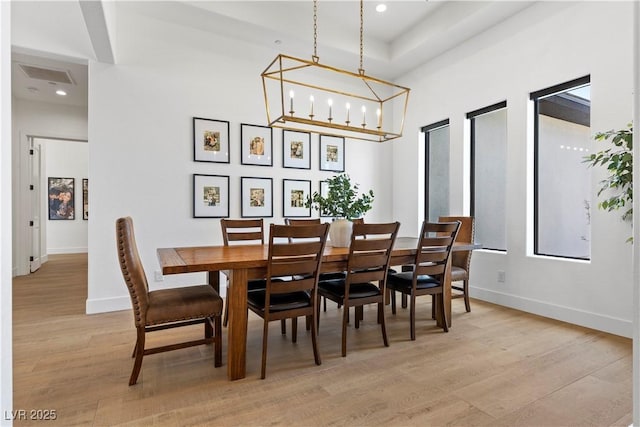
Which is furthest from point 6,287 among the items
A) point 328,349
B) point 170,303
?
point 328,349

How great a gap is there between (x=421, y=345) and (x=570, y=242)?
204 centimetres

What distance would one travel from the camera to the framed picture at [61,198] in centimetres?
842

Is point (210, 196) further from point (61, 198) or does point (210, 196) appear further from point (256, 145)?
point (61, 198)

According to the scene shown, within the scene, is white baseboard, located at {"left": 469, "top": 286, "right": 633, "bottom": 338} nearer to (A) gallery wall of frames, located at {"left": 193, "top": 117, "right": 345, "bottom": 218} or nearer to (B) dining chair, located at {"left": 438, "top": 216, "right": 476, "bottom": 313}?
(B) dining chair, located at {"left": 438, "top": 216, "right": 476, "bottom": 313}

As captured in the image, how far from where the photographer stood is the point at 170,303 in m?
2.10

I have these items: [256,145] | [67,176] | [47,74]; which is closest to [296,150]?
[256,145]

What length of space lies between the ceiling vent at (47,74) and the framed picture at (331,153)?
349 cm

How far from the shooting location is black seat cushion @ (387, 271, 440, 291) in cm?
292

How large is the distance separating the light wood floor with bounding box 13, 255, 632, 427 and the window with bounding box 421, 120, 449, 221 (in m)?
2.12

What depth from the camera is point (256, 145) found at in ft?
14.5

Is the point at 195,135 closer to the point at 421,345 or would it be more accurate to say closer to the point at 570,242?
the point at 421,345

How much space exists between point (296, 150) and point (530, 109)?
2872mm

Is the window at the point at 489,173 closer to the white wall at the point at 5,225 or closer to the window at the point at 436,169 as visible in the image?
the window at the point at 436,169

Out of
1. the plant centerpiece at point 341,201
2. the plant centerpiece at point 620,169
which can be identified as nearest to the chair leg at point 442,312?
the plant centerpiece at point 341,201
